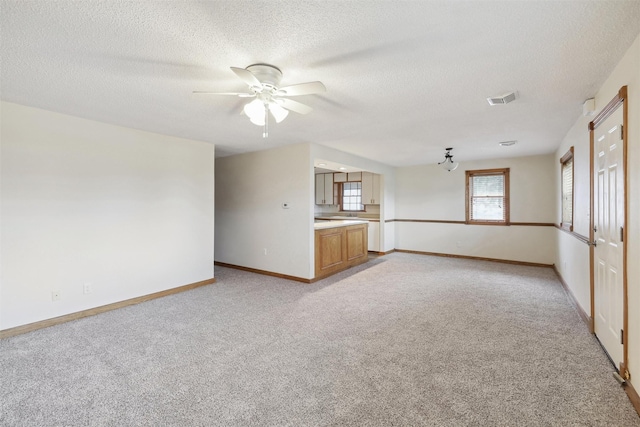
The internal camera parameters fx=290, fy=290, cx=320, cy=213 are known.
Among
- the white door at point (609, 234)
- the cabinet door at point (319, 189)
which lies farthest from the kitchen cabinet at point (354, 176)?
the white door at point (609, 234)

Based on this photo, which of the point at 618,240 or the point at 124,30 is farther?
the point at 618,240

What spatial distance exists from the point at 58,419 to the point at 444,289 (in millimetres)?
4289

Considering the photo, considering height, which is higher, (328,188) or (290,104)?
(290,104)

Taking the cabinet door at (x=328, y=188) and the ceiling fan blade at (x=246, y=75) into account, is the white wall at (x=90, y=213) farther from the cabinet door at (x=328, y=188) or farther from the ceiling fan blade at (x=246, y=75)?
the cabinet door at (x=328, y=188)

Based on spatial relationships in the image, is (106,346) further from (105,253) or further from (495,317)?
(495,317)

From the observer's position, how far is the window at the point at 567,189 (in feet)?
13.0

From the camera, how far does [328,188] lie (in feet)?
27.4

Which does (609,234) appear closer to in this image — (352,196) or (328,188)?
(352,196)

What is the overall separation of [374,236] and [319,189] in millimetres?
2219

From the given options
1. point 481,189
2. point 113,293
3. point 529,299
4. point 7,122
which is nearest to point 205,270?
point 113,293

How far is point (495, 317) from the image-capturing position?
323cm

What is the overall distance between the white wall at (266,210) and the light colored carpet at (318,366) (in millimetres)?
1165

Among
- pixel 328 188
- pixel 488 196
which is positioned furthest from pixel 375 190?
pixel 488 196

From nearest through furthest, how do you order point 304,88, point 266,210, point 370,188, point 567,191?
point 304,88
point 567,191
point 266,210
point 370,188
